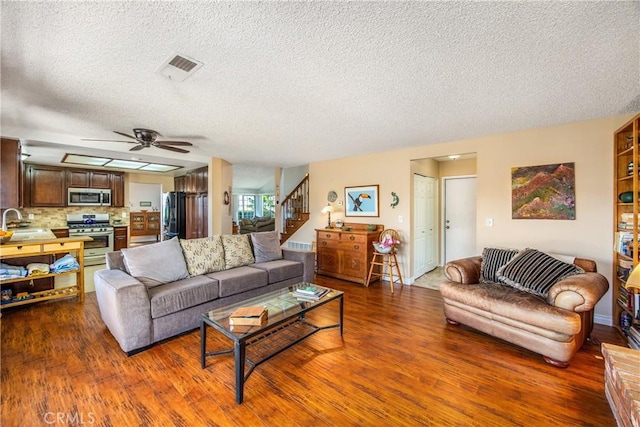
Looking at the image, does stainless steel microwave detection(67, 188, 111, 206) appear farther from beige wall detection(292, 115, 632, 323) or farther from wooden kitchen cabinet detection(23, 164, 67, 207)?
beige wall detection(292, 115, 632, 323)

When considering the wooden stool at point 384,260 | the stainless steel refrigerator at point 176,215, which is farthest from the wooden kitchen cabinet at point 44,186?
the wooden stool at point 384,260

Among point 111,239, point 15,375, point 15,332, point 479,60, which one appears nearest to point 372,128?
point 479,60

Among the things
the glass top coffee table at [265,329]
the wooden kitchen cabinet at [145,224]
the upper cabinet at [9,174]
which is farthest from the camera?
the wooden kitchen cabinet at [145,224]

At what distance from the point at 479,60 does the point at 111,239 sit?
25.2 ft

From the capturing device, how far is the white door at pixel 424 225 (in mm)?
4684

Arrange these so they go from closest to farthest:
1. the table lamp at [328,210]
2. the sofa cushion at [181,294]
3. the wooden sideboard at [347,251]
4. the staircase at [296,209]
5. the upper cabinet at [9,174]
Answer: the sofa cushion at [181,294] → the upper cabinet at [9,174] → the wooden sideboard at [347,251] → the table lamp at [328,210] → the staircase at [296,209]

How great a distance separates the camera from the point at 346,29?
5.00ft

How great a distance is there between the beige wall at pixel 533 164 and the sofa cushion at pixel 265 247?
1.97 meters

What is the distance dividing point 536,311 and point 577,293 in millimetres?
320

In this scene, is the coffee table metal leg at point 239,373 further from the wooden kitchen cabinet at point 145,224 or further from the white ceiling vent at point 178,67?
the wooden kitchen cabinet at point 145,224

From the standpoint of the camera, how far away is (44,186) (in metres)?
5.66

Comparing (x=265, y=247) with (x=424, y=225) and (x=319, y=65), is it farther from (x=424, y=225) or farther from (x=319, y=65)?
(x=424, y=225)

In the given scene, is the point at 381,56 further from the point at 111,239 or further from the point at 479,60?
the point at 111,239

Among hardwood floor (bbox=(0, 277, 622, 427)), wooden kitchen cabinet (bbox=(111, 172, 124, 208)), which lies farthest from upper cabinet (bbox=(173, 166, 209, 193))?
hardwood floor (bbox=(0, 277, 622, 427))
